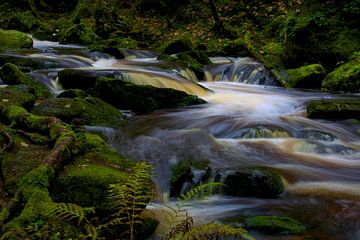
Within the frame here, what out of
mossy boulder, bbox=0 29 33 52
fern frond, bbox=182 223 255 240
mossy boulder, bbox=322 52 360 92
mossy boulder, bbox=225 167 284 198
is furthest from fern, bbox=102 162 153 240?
mossy boulder, bbox=0 29 33 52

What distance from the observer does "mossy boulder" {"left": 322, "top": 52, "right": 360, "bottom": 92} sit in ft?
39.5

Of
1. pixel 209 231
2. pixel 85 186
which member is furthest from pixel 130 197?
pixel 209 231

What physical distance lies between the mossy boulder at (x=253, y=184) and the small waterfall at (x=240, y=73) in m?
8.21

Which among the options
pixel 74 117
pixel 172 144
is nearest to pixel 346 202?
pixel 172 144

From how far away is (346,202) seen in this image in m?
5.21

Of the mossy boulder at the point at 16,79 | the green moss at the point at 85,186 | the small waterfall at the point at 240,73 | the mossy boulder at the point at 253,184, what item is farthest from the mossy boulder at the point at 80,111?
the small waterfall at the point at 240,73

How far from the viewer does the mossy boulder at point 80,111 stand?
773 centimetres

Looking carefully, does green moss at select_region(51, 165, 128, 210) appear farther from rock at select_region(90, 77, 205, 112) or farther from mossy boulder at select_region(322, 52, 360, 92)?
mossy boulder at select_region(322, 52, 360, 92)

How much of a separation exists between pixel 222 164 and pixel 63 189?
3.04m

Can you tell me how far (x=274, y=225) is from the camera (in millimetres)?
4348

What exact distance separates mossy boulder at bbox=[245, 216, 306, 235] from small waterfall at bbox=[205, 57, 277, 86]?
30.3 ft

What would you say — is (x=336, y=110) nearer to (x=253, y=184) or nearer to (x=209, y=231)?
(x=253, y=184)

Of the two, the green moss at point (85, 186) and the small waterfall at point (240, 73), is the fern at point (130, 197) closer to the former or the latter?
the green moss at point (85, 186)

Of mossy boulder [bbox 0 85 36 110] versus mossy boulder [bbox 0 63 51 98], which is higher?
mossy boulder [bbox 0 63 51 98]
